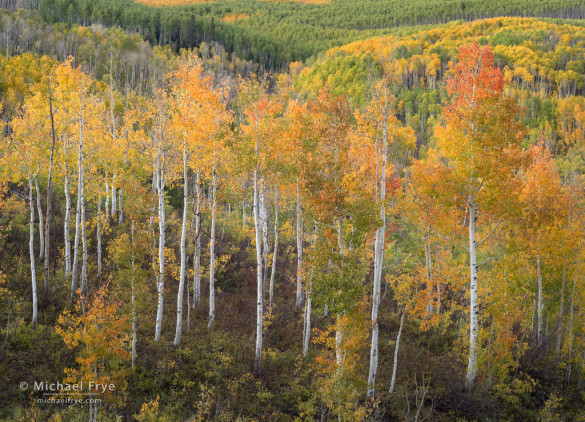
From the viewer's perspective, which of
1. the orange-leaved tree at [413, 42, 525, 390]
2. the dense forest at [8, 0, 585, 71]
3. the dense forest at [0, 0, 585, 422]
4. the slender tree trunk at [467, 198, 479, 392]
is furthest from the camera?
the dense forest at [8, 0, 585, 71]

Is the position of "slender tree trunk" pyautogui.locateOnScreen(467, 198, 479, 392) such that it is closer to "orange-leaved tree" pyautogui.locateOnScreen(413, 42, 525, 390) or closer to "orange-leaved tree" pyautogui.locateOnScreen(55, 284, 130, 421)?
"orange-leaved tree" pyautogui.locateOnScreen(413, 42, 525, 390)

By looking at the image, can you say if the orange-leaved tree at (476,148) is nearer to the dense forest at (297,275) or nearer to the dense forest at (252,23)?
the dense forest at (297,275)

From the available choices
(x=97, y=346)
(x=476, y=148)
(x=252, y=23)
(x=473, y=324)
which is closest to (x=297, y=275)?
(x=473, y=324)

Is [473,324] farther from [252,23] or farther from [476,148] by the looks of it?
[252,23]

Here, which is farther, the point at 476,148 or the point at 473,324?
the point at 473,324

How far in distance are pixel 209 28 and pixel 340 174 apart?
14789cm

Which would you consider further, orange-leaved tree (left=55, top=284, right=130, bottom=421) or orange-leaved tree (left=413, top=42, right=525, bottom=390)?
orange-leaved tree (left=413, top=42, right=525, bottom=390)

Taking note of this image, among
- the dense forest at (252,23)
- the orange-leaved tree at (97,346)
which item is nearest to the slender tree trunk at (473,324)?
the orange-leaved tree at (97,346)

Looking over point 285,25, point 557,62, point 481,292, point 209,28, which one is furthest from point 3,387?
point 285,25

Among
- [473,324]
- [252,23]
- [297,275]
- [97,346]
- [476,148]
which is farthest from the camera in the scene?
[252,23]

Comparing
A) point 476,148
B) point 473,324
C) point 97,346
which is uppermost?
point 476,148

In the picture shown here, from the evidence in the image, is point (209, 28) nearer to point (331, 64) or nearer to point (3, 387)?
point (331, 64)

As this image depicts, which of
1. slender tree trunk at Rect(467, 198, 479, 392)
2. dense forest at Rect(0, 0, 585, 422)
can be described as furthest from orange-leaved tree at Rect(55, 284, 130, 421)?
slender tree trunk at Rect(467, 198, 479, 392)

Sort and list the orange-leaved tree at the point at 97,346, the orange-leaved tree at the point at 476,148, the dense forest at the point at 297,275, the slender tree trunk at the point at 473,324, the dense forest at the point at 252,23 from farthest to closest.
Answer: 1. the dense forest at the point at 252,23
2. the slender tree trunk at the point at 473,324
3. the orange-leaved tree at the point at 476,148
4. the dense forest at the point at 297,275
5. the orange-leaved tree at the point at 97,346
